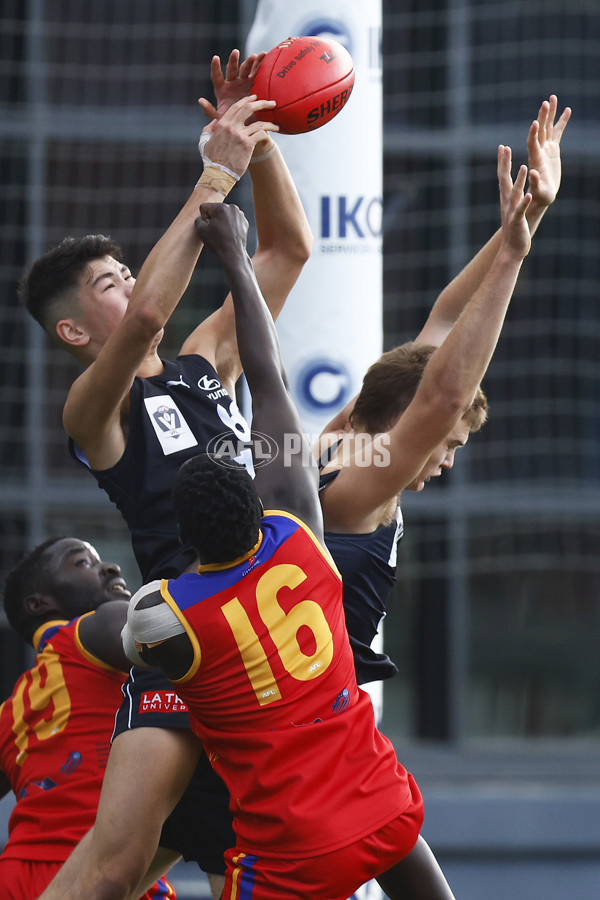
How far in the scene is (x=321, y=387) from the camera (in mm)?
3977

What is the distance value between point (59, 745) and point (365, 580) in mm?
1061

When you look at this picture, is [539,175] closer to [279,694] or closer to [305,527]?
[305,527]

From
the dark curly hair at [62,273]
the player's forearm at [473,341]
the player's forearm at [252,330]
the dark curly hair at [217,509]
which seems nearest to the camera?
the dark curly hair at [217,509]

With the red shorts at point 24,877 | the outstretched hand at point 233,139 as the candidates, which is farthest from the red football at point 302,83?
the red shorts at point 24,877

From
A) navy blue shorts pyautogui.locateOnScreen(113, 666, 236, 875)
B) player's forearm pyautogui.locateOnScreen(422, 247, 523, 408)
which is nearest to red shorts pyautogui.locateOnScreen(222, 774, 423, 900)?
navy blue shorts pyautogui.locateOnScreen(113, 666, 236, 875)

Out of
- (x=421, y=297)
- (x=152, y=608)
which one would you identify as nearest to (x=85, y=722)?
(x=152, y=608)

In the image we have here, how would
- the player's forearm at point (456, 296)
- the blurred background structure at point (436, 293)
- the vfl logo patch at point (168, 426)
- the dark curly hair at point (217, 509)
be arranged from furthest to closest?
the blurred background structure at point (436, 293) → the player's forearm at point (456, 296) → the vfl logo patch at point (168, 426) → the dark curly hair at point (217, 509)

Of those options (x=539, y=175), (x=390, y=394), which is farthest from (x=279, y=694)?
(x=539, y=175)

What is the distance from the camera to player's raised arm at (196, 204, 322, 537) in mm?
2750

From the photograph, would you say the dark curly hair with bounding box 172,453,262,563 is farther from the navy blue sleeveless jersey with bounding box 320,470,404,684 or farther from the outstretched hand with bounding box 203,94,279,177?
the outstretched hand with bounding box 203,94,279,177

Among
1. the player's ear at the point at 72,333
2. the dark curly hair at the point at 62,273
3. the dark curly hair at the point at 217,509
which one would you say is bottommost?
the dark curly hair at the point at 217,509

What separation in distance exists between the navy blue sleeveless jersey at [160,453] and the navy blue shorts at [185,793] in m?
0.29

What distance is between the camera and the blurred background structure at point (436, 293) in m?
5.88

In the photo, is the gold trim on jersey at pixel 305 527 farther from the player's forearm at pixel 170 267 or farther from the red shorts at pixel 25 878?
the red shorts at pixel 25 878
